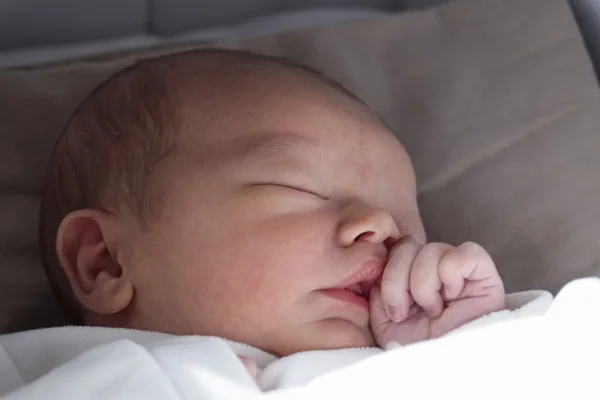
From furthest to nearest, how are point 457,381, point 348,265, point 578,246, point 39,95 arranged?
point 39,95 → point 578,246 → point 348,265 → point 457,381

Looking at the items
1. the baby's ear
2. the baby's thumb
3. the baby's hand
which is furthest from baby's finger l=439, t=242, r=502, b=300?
the baby's ear

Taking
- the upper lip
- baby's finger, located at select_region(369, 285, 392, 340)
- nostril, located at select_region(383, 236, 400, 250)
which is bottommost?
baby's finger, located at select_region(369, 285, 392, 340)

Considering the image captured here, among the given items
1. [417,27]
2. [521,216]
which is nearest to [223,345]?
[521,216]

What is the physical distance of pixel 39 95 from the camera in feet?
4.13

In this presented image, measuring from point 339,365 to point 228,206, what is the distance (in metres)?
0.20

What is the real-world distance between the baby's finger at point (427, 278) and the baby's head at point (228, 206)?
44mm

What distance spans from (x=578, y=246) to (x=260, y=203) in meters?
0.51

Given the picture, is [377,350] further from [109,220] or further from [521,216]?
[521,216]

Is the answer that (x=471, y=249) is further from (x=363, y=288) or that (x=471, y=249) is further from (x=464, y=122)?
(x=464, y=122)

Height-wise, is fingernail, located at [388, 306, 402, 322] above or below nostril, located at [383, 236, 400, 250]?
below

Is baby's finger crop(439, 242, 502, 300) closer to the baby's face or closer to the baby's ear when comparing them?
the baby's face

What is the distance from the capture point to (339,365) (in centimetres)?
81

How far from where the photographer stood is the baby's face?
32.6 inches

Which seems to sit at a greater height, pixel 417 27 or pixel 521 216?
pixel 417 27
